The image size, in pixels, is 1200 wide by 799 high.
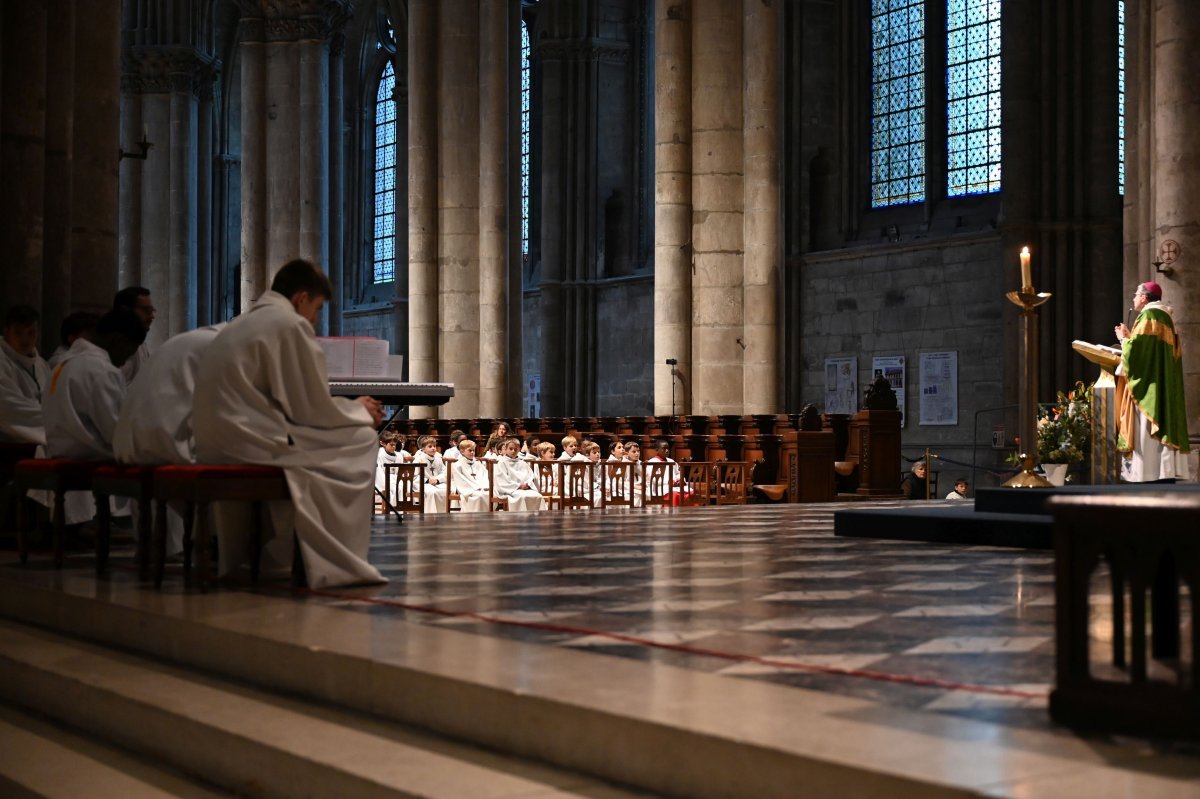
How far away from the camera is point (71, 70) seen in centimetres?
1217

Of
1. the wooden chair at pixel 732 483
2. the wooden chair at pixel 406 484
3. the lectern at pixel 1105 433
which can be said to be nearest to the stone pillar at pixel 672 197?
the wooden chair at pixel 732 483

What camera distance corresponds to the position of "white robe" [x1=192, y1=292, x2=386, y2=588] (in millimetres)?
6551

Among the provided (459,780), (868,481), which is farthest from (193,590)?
(868,481)

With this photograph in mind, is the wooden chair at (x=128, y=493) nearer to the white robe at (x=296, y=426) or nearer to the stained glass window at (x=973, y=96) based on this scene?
the white robe at (x=296, y=426)

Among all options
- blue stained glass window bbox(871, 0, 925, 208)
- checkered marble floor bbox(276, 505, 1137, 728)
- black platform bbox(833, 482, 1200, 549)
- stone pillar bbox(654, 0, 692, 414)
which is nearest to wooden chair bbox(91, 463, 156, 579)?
checkered marble floor bbox(276, 505, 1137, 728)

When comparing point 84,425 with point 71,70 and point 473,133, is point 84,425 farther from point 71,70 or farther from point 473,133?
point 473,133

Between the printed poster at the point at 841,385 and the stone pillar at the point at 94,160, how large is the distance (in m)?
18.4

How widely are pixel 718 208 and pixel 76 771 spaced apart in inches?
612

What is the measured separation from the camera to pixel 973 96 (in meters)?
27.8

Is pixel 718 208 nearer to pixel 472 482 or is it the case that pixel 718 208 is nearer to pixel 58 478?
pixel 472 482

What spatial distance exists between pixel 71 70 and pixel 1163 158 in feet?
35.5

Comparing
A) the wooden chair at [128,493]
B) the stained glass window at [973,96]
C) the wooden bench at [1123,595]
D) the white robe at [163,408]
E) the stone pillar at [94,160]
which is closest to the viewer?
the wooden bench at [1123,595]

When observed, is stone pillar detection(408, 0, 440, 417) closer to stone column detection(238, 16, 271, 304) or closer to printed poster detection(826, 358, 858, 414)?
stone column detection(238, 16, 271, 304)

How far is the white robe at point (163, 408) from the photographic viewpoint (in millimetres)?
7176
